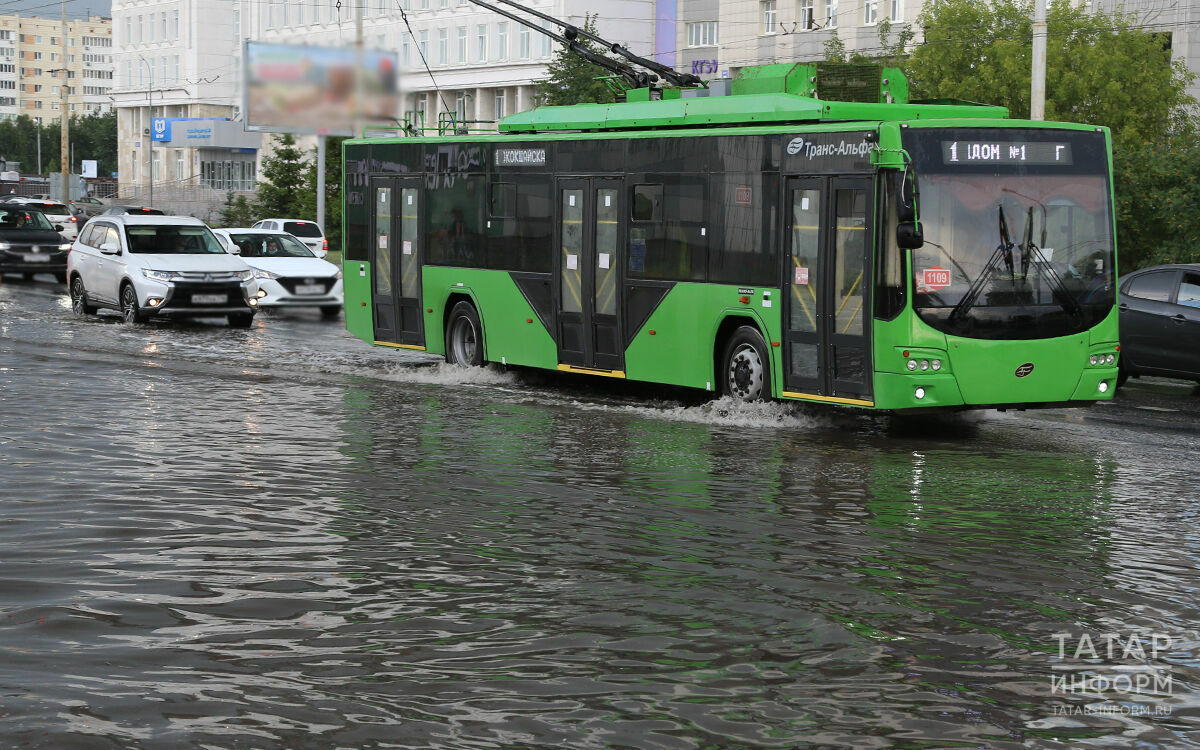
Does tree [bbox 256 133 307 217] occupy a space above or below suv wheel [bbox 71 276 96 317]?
above

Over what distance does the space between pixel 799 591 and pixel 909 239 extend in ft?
21.4

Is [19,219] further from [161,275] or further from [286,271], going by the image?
[161,275]

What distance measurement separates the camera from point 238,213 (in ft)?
217

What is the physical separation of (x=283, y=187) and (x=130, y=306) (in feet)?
110

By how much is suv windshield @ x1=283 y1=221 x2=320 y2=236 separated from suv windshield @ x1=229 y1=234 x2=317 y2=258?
Answer: 12.1m

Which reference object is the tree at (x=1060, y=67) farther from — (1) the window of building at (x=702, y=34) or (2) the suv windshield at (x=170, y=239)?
(1) the window of building at (x=702, y=34)

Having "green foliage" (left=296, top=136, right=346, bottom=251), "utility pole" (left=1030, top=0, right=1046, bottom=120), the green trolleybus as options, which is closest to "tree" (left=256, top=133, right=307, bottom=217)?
"green foliage" (left=296, top=136, right=346, bottom=251)

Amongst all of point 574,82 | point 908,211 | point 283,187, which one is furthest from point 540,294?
point 283,187

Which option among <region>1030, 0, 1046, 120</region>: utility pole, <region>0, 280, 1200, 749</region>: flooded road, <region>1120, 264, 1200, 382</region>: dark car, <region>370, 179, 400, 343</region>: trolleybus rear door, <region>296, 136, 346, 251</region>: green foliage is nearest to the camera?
<region>0, 280, 1200, 749</region>: flooded road

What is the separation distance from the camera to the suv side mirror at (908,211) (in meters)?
14.2

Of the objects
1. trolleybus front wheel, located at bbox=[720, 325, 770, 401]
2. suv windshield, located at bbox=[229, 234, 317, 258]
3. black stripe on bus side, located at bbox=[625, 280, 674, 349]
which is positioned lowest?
trolleybus front wheel, located at bbox=[720, 325, 770, 401]

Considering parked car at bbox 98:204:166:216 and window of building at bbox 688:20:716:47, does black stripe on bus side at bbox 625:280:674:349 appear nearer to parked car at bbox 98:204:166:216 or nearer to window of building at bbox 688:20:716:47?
parked car at bbox 98:204:166:216

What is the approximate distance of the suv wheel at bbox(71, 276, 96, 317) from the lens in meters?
29.0

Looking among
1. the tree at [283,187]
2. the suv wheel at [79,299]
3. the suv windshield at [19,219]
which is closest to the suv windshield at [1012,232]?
the suv wheel at [79,299]
